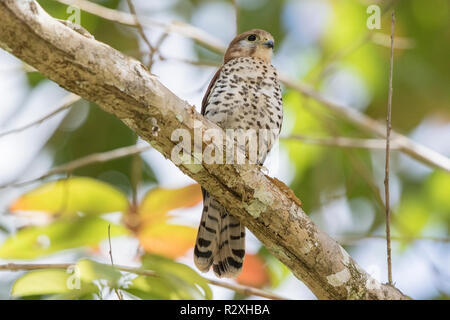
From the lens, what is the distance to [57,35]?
254cm

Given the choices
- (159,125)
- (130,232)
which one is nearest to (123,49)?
(130,232)

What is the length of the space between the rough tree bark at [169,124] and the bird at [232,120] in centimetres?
88

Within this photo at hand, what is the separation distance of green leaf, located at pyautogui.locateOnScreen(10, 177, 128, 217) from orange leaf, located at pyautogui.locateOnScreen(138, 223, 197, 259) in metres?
0.20

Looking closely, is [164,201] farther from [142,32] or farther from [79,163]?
[142,32]

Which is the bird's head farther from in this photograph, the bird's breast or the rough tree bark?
the rough tree bark

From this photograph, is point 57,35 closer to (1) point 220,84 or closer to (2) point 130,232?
Result: (2) point 130,232

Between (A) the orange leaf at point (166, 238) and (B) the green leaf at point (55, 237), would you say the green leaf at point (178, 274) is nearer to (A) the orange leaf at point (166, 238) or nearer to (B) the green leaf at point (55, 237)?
(B) the green leaf at point (55, 237)

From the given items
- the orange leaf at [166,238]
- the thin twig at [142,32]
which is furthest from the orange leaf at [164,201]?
the thin twig at [142,32]

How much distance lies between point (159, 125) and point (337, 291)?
4.42 feet

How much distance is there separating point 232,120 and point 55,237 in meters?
1.51

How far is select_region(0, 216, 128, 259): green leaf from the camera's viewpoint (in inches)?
126

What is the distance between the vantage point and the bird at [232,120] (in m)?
4.22

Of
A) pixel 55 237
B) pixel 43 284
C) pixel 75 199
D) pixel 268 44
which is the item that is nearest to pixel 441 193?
pixel 268 44

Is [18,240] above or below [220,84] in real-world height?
below
